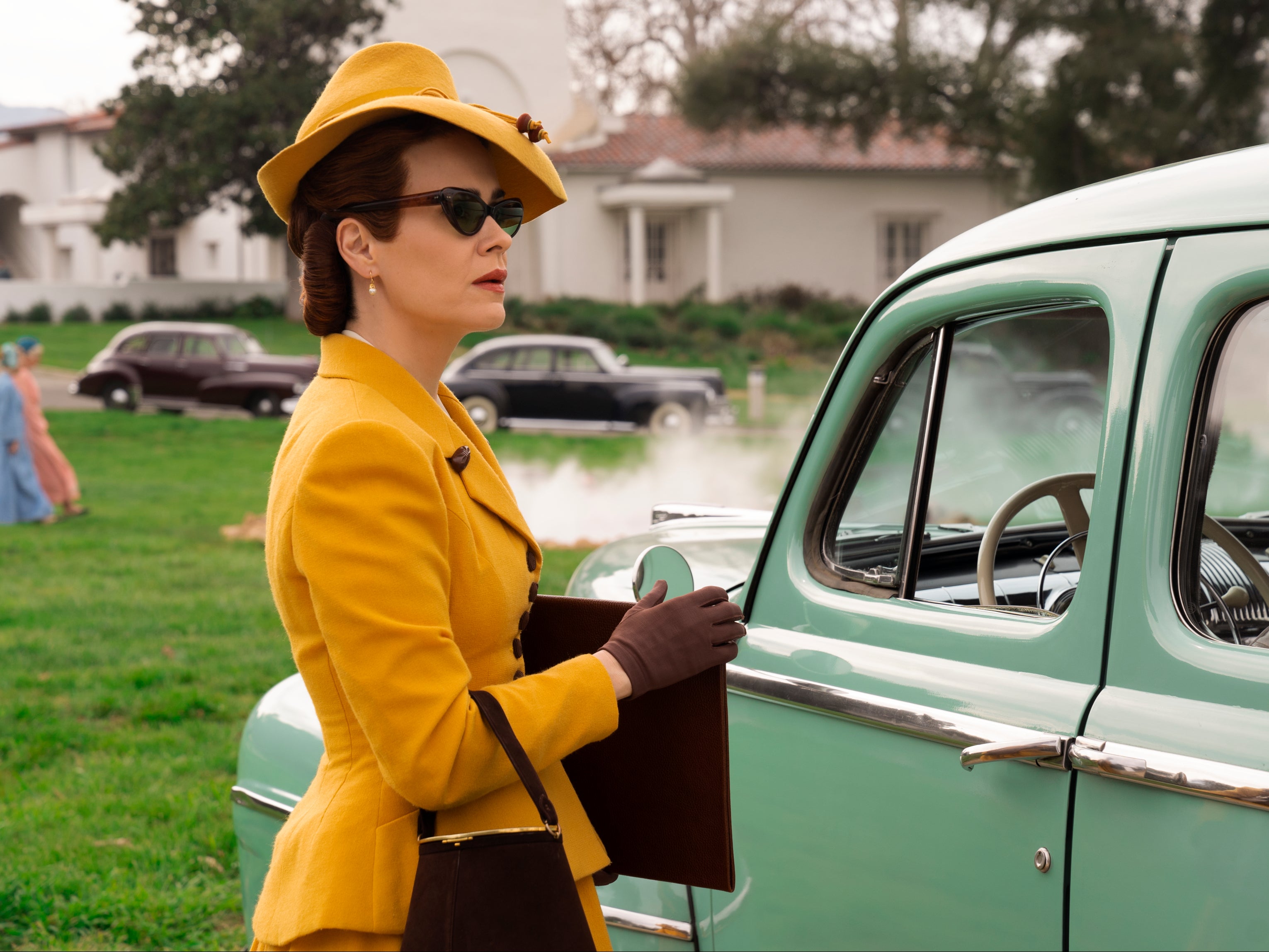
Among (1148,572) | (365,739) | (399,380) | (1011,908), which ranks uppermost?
(399,380)

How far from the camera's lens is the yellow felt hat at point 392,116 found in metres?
1.66

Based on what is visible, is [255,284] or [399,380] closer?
[399,380]

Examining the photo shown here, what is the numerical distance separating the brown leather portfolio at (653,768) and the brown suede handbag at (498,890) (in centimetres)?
32

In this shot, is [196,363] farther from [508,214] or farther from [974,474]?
[508,214]

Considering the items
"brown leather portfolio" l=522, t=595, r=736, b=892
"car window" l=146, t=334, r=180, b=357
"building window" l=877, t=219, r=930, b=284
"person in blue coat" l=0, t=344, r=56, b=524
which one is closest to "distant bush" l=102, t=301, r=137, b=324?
"car window" l=146, t=334, r=180, b=357

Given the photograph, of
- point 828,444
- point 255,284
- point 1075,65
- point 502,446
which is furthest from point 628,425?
point 255,284

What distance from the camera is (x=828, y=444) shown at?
2.27 meters

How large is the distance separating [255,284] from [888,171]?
19146 millimetres

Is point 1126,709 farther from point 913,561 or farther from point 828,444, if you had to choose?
point 828,444

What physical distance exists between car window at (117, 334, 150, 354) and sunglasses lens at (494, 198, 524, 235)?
2403 centimetres

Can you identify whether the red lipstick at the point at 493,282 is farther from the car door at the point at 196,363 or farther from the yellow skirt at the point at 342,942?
the car door at the point at 196,363

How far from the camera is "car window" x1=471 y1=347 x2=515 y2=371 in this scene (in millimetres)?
21219

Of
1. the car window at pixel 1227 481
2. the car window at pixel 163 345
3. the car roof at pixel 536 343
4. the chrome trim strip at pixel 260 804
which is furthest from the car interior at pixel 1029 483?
the car window at pixel 163 345

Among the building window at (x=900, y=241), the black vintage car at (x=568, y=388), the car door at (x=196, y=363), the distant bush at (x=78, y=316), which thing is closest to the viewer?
the black vintage car at (x=568, y=388)
